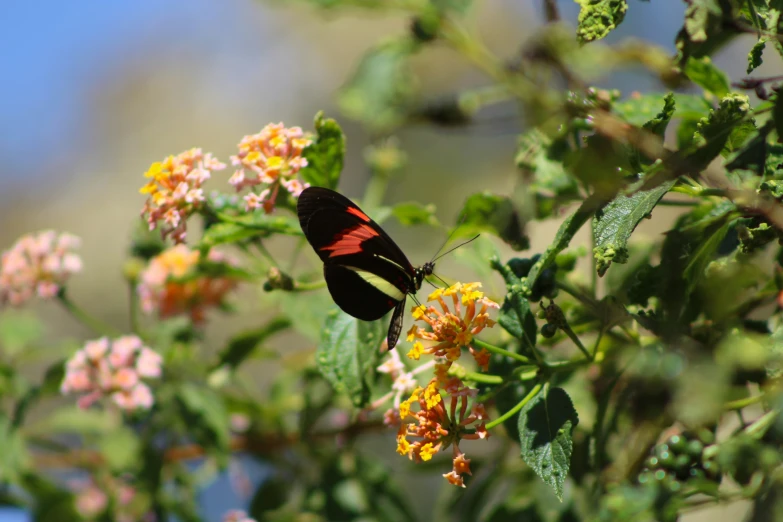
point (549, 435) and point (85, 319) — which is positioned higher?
point (549, 435)

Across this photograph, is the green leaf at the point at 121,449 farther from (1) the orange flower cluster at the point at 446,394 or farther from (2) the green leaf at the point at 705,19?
(2) the green leaf at the point at 705,19

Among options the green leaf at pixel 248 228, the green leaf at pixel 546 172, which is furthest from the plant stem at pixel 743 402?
the green leaf at pixel 248 228

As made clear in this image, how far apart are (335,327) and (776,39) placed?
0.52 metres

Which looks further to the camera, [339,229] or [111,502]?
[111,502]

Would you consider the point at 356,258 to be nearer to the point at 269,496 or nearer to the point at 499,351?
the point at 499,351

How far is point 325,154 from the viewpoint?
0.96 metres

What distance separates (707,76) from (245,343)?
2.51 ft

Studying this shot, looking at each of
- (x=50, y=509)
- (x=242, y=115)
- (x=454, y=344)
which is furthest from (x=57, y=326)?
(x=454, y=344)

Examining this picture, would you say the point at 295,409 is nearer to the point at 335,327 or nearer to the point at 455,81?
the point at 335,327

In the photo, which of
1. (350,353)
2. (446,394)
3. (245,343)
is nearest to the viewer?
(446,394)

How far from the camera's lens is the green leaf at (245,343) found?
124 cm

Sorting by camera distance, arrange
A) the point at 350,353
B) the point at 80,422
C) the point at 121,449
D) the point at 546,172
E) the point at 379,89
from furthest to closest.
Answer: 1. the point at 379,89
2. the point at 80,422
3. the point at 121,449
4. the point at 546,172
5. the point at 350,353

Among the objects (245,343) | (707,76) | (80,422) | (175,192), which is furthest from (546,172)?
(80,422)

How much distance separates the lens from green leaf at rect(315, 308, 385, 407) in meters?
0.87
